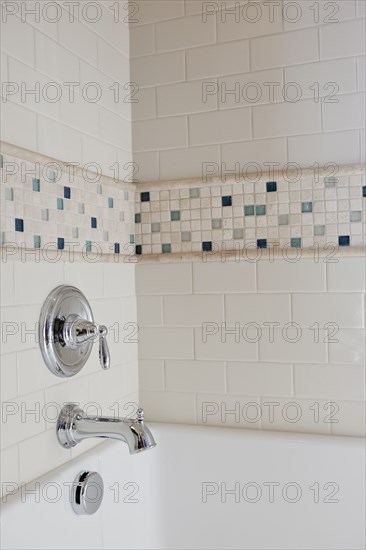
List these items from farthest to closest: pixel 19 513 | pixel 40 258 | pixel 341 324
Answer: pixel 341 324, pixel 40 258, pixel 19 513

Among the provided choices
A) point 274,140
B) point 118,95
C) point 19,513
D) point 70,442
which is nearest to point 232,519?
point 70,442

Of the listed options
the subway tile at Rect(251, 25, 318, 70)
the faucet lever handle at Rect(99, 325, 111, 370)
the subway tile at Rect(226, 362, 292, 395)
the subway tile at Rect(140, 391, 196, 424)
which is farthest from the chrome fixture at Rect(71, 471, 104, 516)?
the subway tile at Rect(251, 25, 318, 70)

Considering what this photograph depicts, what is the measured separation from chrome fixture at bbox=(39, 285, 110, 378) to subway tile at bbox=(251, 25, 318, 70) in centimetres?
91

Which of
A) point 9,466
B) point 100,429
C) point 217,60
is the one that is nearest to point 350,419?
point 100,429

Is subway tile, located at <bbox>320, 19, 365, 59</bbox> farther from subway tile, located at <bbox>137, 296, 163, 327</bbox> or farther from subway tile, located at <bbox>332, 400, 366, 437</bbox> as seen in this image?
subway tile, located at <bbox>332, 400, 366, 437</bbox>

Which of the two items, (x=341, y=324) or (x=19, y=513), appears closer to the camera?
(x=19, y=513)

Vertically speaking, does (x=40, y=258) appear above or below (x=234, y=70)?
below

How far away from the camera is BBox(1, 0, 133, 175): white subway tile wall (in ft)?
4.63

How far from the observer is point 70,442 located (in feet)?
4.97

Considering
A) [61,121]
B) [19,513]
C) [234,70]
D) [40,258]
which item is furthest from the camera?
[234,70]

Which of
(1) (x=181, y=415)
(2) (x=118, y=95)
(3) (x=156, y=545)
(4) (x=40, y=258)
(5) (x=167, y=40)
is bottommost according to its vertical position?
(3) (x=156, y=545)

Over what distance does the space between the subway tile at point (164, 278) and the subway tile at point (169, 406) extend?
0.33 m

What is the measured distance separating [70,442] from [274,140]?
3.39 feet

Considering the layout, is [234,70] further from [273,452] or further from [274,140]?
[273,452]
